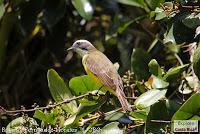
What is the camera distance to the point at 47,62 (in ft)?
10.7

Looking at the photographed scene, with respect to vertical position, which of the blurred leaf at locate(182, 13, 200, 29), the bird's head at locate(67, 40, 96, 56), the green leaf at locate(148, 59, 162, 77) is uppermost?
the bird's head at locate(67, 40, 96, 56)

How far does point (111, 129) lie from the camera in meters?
1.91

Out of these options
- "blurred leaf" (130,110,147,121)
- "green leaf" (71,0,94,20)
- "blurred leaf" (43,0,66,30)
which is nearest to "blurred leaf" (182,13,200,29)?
"blurred leaf" (130,110,147,121)

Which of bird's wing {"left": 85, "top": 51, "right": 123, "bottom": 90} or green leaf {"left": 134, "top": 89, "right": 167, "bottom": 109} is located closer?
green leaf {"left": 134, "top": 89, "right": 167, "bottom": 109}

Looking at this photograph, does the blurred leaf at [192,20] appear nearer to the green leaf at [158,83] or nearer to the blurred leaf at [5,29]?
the green leaf at [158,83]

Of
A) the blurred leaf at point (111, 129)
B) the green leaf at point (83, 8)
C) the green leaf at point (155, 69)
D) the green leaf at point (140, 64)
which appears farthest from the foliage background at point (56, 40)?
the blurred leaf at point (111, 129)

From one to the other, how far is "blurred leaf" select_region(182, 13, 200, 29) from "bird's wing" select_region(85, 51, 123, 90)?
0.47 metres

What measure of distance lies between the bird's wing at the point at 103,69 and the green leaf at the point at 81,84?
128 mm

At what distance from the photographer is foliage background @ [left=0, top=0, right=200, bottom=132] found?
2.89 meters

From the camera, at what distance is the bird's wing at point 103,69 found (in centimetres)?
236

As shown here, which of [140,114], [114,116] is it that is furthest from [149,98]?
[114,116]

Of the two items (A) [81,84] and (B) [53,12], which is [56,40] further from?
(A) [81,84]

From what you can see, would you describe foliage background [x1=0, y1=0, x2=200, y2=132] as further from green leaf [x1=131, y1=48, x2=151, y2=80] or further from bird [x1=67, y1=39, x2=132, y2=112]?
green leaf [x1=131, y1=48, x2=151, y2=80]

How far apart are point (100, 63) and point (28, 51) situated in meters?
0.87
